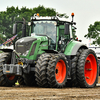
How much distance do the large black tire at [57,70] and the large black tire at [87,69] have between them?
0.83 m

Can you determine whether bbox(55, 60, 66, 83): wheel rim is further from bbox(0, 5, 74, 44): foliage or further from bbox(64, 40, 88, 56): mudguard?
bbox(0, 5, 74, 44): foliage

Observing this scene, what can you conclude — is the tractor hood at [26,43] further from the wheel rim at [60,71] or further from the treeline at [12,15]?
the treeline at [12,15]

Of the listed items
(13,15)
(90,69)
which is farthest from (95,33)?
(90,69)

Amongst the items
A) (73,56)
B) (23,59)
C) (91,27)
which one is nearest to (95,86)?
(73,56)

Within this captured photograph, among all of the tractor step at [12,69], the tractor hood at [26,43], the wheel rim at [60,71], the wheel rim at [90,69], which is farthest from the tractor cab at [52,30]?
the tractor step at [12,69]

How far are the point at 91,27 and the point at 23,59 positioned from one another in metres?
49.9

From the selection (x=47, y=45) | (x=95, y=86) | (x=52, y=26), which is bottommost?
(x=95, y=86)

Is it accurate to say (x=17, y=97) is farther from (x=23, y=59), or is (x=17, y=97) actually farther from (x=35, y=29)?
(x=35, y=29)

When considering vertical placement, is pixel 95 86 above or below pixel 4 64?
below

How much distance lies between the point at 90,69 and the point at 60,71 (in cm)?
202

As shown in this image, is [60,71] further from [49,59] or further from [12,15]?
[12,15]

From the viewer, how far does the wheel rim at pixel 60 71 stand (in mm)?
11119

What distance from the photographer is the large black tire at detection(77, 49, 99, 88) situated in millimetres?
11875

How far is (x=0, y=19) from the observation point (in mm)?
56594
